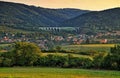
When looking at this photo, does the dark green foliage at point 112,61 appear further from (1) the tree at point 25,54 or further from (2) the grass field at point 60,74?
(1) the tree at point 25,54

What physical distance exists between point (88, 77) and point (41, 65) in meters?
27.1

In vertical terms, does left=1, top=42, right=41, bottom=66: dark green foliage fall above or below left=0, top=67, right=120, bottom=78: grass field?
above

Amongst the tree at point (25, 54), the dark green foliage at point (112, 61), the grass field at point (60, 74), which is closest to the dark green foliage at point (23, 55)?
the tree at point (25, 54)

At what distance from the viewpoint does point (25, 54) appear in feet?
251

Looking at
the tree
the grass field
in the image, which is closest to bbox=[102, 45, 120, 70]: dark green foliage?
the grass field

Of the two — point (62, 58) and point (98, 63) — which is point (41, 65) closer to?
point (62, 58)

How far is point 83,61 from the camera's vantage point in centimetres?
7238

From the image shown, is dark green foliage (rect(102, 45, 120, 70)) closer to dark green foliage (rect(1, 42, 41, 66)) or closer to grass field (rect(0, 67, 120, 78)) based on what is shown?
grass field (rect(0, 67, 120, 78))

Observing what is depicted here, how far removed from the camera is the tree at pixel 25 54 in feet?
248

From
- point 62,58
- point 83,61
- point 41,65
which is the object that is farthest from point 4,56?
point 83,61

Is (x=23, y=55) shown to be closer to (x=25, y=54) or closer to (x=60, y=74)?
(x=25, y=54)

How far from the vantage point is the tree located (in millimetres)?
75688

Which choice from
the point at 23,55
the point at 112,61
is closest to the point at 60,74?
the point at 112,61

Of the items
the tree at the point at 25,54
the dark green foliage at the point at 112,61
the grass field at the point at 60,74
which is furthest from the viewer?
the tree at the point at 25,54
